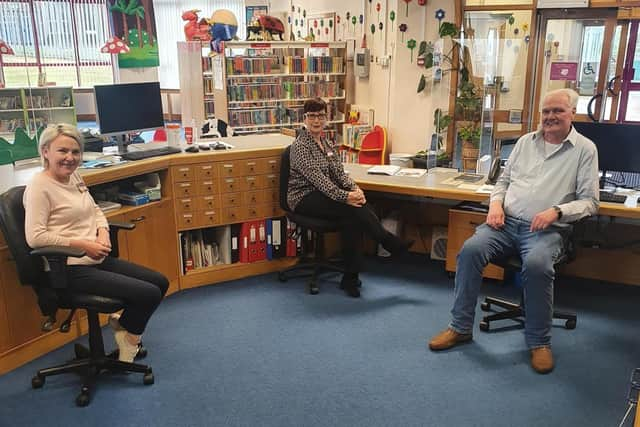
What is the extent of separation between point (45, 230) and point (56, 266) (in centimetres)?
17

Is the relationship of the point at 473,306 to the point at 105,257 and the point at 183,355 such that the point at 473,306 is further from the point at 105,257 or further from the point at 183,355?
the point at 105,257

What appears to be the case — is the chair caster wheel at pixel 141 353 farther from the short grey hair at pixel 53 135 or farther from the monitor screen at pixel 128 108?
the monitor screen at pixel 128 108

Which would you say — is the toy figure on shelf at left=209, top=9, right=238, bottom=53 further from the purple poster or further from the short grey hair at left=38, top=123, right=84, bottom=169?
the short grey hair at left=38, top=123, right=84, bottom=169

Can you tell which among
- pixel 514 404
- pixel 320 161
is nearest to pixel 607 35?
pixel 320 161

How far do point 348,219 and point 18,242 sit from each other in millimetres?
1985

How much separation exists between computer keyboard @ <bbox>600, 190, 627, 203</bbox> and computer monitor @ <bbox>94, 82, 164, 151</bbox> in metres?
2.90

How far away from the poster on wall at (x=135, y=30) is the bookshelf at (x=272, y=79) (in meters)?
3.73

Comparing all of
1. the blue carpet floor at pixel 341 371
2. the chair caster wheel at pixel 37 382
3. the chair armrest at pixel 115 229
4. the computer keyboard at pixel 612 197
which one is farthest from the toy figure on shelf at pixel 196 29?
the chair caster wheel at pixel 37 382

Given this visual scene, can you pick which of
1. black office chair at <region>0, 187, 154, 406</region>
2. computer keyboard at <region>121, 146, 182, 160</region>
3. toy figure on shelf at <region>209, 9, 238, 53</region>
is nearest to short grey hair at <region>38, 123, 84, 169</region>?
black office chair at <region>0, 187, 154, 406</region>

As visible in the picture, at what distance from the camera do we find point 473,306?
3.13 metres

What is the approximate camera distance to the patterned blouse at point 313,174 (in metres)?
3.72

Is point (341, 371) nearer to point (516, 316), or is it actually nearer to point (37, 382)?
point (516, 316)

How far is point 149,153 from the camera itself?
12.2ft

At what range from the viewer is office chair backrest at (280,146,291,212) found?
→ 12.6 feet
